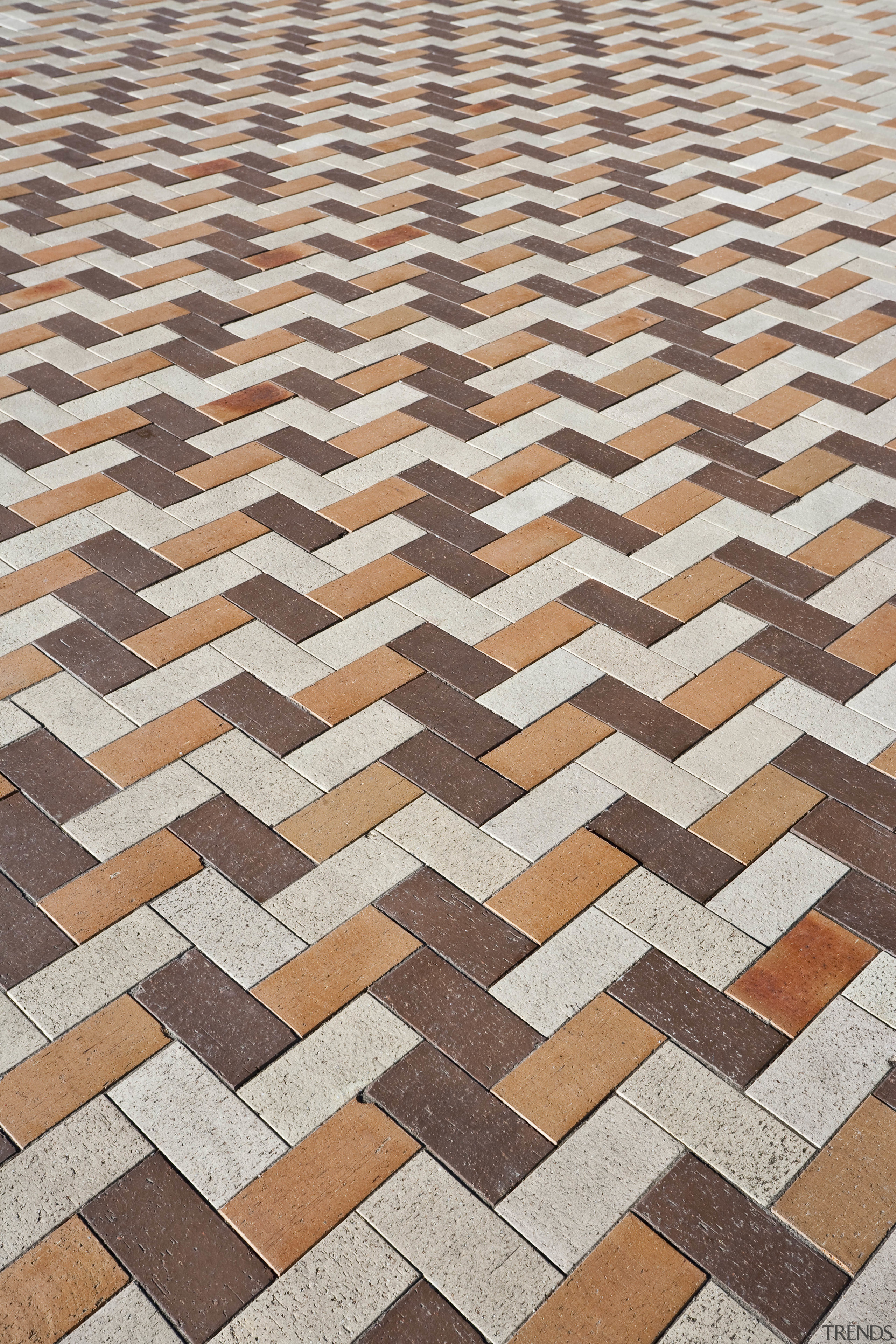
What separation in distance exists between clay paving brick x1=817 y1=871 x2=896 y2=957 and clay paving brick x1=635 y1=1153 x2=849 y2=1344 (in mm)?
504

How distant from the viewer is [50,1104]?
162cm

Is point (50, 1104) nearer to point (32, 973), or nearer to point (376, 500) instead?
point (32, 973)

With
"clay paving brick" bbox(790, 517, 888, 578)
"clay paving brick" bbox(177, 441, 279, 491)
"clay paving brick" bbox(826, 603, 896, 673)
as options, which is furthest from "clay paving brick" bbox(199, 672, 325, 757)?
"clay paving brick" bbox(790, 517, 888, 578)

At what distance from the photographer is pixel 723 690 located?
231 cm

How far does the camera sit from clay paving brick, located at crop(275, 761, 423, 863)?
1.99m

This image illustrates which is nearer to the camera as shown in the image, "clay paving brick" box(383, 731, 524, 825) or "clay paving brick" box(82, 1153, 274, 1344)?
"clay paving brick" box(82, 1153, 274, 1344)

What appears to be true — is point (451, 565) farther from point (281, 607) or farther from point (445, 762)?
point (445, 762)

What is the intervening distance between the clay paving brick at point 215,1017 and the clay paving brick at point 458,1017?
0.17m

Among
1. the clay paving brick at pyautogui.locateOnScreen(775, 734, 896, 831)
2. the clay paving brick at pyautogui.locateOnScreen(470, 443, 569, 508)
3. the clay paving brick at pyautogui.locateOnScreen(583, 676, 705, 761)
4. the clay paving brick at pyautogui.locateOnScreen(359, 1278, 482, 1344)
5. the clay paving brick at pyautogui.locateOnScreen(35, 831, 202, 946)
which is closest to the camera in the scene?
the clay paving brick at pyautogui.locateOnScreen(359, 1278, 482, 1344)

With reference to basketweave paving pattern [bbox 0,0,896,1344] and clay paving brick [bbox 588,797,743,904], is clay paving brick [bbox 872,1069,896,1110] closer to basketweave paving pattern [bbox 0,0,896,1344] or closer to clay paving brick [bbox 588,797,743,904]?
basketweave paving pattern [bbox 0,0,896,1344]

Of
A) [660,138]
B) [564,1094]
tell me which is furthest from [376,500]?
[660,138]

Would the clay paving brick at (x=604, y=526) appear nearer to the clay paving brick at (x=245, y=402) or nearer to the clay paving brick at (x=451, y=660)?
the clay paving brick at (x=451, y=660)

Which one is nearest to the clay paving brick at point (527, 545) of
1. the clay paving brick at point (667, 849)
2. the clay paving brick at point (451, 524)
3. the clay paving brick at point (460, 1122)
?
the clay paving brick at point (451, 524)

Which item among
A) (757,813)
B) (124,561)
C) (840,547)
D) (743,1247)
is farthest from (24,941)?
(840,547)
